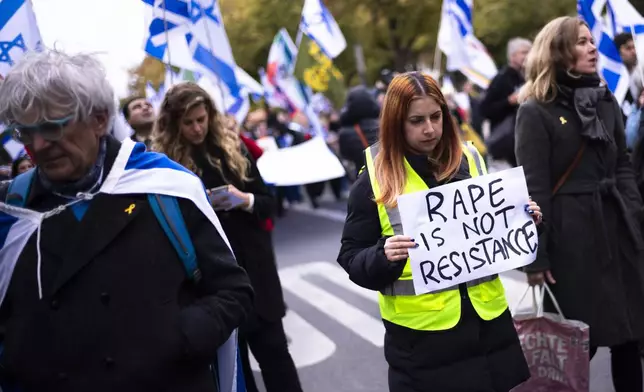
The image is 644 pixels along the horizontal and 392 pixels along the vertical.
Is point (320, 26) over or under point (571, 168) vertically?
over

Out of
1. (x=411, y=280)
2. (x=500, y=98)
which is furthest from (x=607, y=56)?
(x=411, y=280)

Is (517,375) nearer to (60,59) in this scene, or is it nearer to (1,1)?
(60,59)

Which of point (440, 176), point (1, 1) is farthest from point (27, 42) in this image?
point (440, 176)

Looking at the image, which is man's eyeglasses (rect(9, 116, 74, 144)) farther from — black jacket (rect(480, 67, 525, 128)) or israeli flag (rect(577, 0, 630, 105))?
black jacket (rect(480, 67, 525, 128))

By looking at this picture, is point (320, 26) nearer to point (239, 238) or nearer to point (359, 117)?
point (359, 117)

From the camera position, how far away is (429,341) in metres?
2.82

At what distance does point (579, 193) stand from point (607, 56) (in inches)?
121

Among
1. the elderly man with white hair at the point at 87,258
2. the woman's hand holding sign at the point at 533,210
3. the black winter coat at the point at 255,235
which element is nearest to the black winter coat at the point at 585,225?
the woman's hand holding sign at the point at 533,210

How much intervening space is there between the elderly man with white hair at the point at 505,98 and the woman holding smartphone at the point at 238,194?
297 centimetres

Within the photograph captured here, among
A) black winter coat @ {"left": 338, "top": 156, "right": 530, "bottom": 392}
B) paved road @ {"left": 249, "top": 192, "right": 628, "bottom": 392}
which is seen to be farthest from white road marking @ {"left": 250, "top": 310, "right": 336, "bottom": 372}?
black winter coat @ {"left": 338, "top": 156, "right": 530, "bottom": 392}

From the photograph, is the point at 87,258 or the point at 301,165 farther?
the point at 301,165

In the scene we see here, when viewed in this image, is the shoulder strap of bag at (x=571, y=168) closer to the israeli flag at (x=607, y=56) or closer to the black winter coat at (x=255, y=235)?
the black winter coat at (x=255, y=235)

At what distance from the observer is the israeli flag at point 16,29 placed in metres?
4.42

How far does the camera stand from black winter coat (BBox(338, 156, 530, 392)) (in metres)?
2.81
